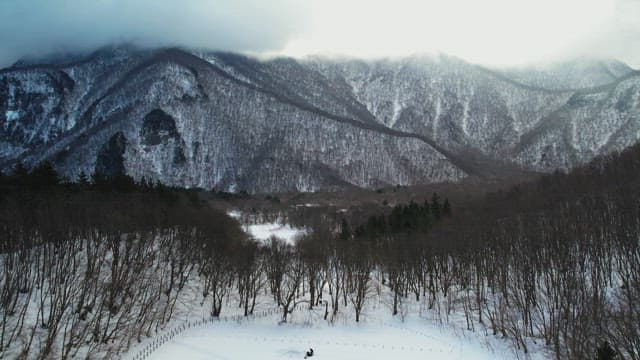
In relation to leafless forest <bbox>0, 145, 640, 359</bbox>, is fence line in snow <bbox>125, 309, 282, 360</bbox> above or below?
below

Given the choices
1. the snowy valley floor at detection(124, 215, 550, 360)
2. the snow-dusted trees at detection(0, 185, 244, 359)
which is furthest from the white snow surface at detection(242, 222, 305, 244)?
the snowy valley floor at detection(124, 215, 550, 360)

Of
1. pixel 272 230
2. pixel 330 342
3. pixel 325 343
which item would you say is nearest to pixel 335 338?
pixel 330 342

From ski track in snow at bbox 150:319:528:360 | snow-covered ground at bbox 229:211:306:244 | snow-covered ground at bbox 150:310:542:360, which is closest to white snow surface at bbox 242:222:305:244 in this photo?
snow-covered ground at bbox 229:211:306:244

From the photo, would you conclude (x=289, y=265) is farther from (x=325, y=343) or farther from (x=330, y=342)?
(x=325, y=343)

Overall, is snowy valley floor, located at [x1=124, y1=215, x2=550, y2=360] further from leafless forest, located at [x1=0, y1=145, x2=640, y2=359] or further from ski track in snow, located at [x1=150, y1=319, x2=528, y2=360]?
leafless forest, located at [x1=0, y1=145, x2=640, y2=359]

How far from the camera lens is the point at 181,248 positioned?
64.8 m

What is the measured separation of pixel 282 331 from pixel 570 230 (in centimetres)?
3790

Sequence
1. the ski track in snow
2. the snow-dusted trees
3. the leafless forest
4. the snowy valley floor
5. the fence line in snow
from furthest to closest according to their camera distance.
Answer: the ski track in snow < the snowy valley floor < the fence line in snow < the leafless forest < the snow-dusted trees

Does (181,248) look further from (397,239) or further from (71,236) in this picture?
(397,239)

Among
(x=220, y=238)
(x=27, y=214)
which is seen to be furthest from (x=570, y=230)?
(x=27, y=214)

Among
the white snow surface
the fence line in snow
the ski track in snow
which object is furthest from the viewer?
the white snow surface

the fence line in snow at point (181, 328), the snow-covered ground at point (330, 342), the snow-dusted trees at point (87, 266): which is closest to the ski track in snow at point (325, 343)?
the snow-covered ground at point (330, 342)

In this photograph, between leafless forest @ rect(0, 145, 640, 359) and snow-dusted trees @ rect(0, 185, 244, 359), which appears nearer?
snow-dusted trees @ rect(0, 185, 244, 359)

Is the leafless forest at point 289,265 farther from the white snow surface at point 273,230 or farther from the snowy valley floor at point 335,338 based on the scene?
the white snow surface at point 273,230
